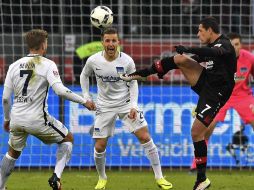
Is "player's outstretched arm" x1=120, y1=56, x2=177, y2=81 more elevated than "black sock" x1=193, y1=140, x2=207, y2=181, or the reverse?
"player's outstretched arm" x1=120, y1=56, x2=177, y2=81

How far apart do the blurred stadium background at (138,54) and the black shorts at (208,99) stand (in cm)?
430

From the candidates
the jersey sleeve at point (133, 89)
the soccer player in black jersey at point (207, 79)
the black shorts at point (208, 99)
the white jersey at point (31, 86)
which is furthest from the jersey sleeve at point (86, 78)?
the black shorts at point (208, 99)

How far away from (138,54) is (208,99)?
5666mm

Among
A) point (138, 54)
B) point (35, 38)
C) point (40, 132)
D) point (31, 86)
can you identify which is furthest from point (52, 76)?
point (138, 54)

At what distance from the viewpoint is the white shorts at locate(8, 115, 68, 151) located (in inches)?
378

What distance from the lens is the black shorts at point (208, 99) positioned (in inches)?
391

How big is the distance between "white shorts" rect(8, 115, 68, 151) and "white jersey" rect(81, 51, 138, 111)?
1621 millimetres

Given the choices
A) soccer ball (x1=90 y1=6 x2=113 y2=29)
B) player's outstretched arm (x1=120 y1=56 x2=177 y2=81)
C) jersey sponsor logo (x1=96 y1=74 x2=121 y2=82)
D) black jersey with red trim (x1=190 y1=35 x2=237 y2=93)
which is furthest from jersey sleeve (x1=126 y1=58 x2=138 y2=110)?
black jersey with red trim (x1=190 y1=35 x2=237 y2=93)

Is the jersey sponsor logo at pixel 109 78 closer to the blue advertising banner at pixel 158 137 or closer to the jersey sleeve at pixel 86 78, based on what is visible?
the jersey sleeve at pixel 86 78

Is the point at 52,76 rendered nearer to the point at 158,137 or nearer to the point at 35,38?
the point at 35,38

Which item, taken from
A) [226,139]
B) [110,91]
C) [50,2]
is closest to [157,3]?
[50,2]

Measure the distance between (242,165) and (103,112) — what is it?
3.95m

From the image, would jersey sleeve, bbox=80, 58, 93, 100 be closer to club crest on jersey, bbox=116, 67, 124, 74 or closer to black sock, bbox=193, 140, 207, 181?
club crest on jersey, bbox=116, 67, 124, 74

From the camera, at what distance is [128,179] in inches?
492
